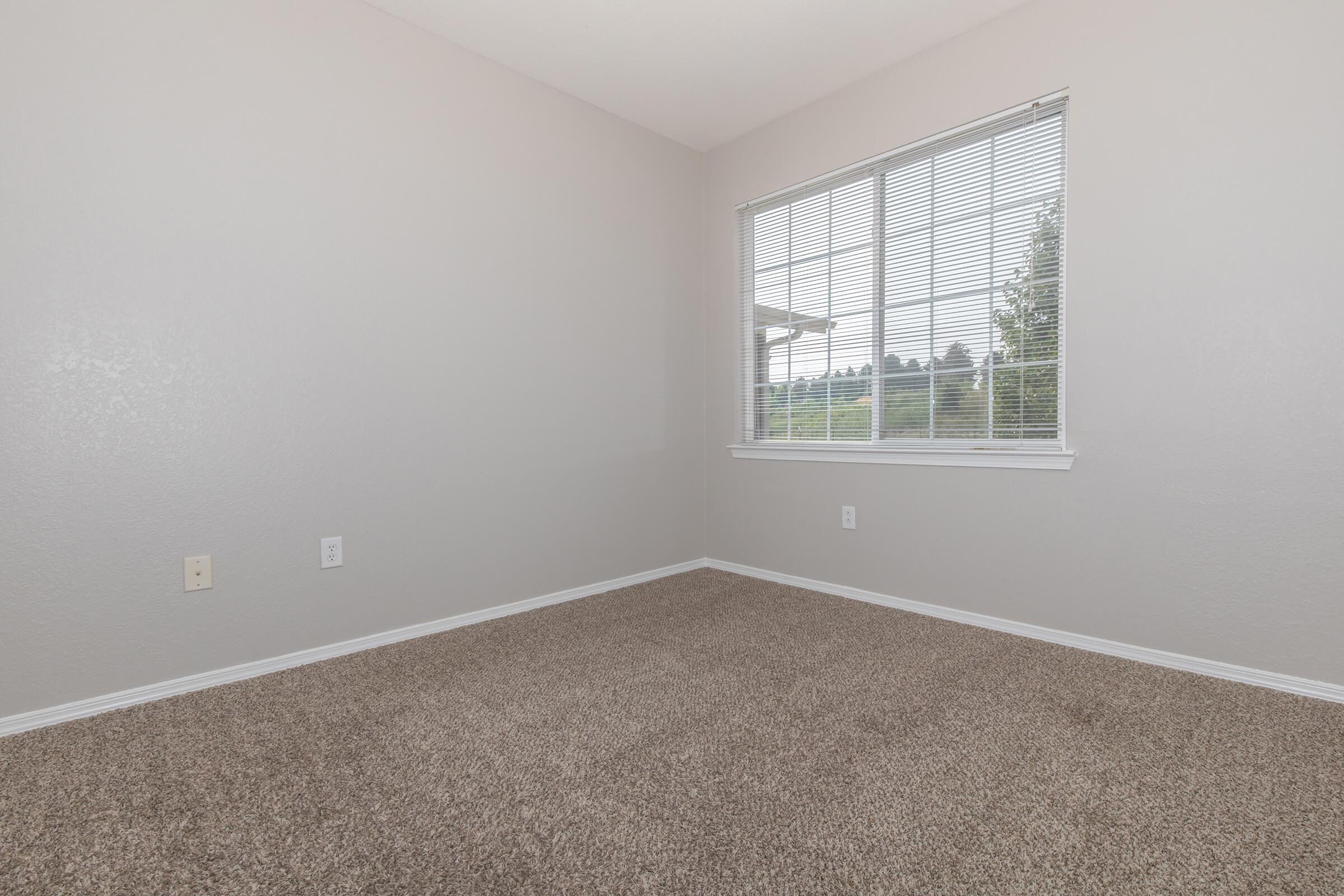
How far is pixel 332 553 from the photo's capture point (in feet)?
7.45

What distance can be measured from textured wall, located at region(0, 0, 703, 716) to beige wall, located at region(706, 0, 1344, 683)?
1.68 m

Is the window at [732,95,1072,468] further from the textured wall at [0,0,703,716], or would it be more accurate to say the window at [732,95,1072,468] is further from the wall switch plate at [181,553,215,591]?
the wall switch plate at [181,553,215,591]

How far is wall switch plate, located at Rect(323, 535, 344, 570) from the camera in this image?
88.7 inches

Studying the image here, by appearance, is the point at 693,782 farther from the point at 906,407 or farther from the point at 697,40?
the point at 697,40

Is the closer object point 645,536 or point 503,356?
point 503,356

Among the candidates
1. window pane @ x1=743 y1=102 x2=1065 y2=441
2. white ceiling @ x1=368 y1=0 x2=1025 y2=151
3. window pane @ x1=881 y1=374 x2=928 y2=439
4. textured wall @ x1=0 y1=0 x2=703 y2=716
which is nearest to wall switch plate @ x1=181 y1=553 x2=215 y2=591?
textured wall @ x1=0 y1=0 x2=703 y2=716

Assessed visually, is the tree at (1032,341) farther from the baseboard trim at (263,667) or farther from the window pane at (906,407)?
the baseboard trim at (263,667)

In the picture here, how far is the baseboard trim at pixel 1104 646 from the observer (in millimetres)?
1893

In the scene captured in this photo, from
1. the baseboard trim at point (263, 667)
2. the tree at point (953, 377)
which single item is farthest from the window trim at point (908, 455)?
the baseboard trim at point (263, 667)

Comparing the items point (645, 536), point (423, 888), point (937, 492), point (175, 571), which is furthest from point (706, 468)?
point (423, 888)

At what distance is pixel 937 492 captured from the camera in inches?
105

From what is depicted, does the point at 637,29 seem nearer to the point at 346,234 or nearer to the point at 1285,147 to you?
the point at 346,234

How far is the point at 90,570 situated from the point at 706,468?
264cm

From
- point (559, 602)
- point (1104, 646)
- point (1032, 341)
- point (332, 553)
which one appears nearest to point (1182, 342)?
point (1032, 341)
